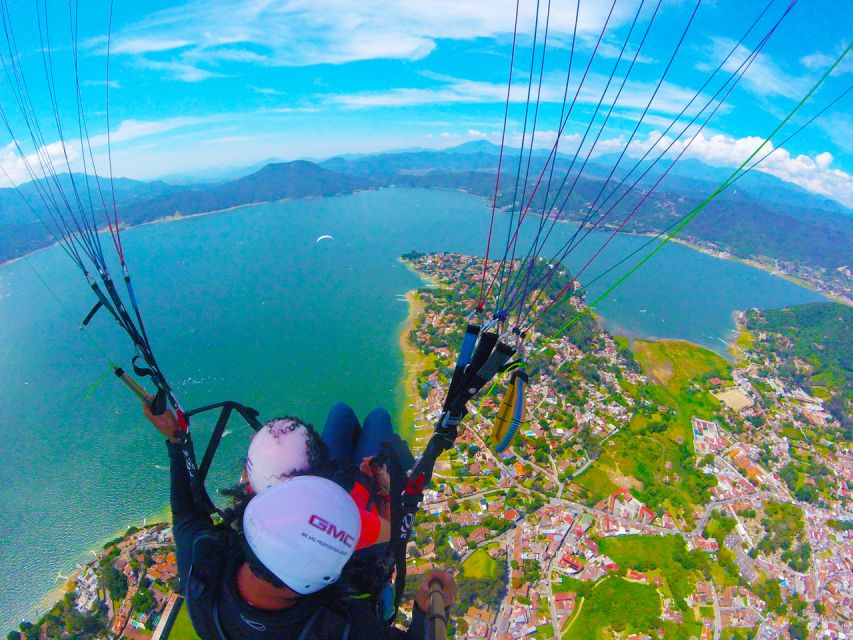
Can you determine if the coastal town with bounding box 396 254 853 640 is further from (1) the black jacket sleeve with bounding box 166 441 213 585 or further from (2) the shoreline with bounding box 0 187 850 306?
(2) the shoreline with bounding box 0 187 850 306

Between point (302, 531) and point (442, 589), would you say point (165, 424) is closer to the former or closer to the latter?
point (302, 531)

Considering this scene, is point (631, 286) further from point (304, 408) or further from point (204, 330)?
point (204, 330)

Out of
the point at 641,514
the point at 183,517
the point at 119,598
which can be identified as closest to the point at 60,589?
the point at 119,598

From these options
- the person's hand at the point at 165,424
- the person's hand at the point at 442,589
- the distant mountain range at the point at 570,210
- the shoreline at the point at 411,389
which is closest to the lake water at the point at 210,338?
the shoreline at the point at 411,389

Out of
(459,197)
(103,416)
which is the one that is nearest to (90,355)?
(103,416)

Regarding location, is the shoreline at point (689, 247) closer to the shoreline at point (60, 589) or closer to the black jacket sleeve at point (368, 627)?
the shoreline at point (60, 589)

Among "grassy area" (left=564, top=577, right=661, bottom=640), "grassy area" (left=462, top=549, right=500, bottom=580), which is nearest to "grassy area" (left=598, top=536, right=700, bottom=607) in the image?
"grassy area" (left=564, top=577, right=661, bottom=640)
